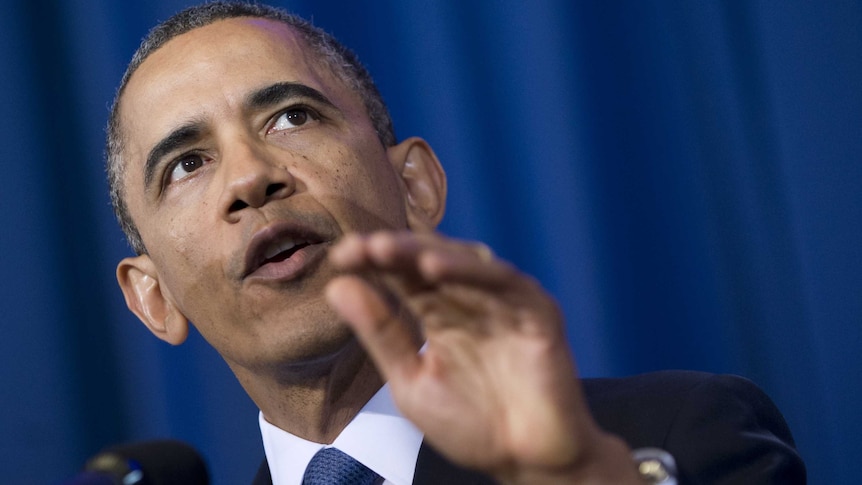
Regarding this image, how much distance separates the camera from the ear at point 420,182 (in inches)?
60.2

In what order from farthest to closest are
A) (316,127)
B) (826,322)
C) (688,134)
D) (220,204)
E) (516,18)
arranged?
(516,18), (688,134), (826,322), (316,127), (220,204)

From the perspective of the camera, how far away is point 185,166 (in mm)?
1382

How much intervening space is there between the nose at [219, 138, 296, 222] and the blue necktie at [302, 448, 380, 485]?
33cm

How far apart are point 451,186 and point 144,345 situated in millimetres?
680

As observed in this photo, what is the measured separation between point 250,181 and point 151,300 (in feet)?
1.42

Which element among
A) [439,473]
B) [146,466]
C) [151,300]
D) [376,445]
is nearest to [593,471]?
[146,466]

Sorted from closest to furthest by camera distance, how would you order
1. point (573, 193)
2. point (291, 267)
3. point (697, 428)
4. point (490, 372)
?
point (490, 372), point (697, 428), point (291, 267), point (573, 193)

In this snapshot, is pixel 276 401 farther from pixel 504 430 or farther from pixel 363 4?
pixel 363 4

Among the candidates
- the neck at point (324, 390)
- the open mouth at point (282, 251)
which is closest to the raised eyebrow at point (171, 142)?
the open mouth at point (282, 251)

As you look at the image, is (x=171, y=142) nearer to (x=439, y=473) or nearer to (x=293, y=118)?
(x=293, y=118)

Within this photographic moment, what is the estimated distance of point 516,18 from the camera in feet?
6.21

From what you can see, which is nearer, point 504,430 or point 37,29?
point 504,430

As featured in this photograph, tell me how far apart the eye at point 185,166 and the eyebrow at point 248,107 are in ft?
0.07

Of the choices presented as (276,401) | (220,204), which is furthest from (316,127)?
(276,401)
